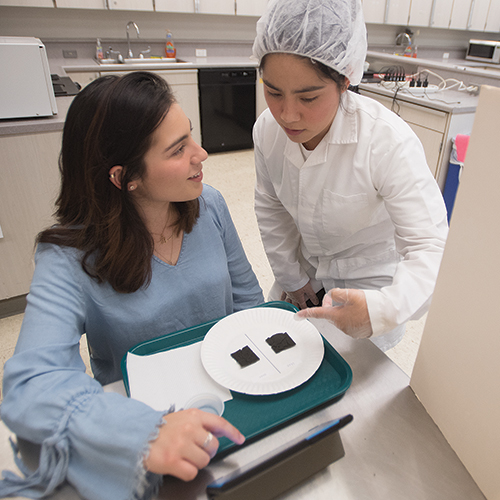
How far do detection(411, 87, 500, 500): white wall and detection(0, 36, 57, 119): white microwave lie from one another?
1.91m

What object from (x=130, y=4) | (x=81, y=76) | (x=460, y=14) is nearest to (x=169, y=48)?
(x=130, y=4)

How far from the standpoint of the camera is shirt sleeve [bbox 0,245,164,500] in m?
0.56

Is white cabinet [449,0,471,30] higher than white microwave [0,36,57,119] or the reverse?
higher

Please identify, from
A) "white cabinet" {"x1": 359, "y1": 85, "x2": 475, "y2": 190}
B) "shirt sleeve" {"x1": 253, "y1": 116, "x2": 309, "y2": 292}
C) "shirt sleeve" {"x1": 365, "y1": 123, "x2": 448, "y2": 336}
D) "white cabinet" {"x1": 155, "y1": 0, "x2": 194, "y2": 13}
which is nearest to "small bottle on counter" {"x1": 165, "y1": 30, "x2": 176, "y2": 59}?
"white cabinet" {"x1": 155, "y1": 0, "x2": 194, "y2": 13}

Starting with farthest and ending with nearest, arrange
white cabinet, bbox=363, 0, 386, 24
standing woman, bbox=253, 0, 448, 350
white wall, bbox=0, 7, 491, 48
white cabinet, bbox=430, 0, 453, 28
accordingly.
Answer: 1. white cabinet, bbox=430, 0, 453, 28
2. white cabinet, bbox=363, 0, 386, 24
3. white wall, bbox=0, 7, 491, 48
4. standing woman, bbox=253, 0, 448, 350

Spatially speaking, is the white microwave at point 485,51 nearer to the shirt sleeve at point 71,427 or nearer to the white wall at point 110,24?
the white wall at point 110,24

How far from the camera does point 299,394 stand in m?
0.70

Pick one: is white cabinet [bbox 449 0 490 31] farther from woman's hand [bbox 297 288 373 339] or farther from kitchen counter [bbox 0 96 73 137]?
woman's hand [bbox 297 288 373 339]

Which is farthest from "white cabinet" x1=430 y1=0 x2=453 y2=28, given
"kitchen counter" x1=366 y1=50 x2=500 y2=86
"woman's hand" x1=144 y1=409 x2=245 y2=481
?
"woman's hand" x1=144 y1=409 x2=245 y2=481

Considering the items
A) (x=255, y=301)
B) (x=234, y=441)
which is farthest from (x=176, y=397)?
(x=255, y=301)

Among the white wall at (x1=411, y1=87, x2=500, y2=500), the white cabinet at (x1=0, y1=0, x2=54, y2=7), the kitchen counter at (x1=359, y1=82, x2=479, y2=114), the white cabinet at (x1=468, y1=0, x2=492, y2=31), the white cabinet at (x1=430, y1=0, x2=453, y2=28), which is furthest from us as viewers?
the white cabinet at (x1=468, y1=0, x2=492, y2=31)

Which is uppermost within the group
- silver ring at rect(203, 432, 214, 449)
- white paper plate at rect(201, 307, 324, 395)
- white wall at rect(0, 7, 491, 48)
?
white wall at rect(0, 7, 491, 48)

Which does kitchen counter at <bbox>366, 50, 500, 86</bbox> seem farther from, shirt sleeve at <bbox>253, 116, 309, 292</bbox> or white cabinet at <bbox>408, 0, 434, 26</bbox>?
shirt sleeve at <bbox>253, 116, 309, 292</bbox>

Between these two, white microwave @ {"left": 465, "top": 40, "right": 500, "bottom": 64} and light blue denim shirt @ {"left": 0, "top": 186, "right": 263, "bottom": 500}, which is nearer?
light blue denim shirt @ {"left": 0, "top": 186, "right": 263, "bottom": 500}
